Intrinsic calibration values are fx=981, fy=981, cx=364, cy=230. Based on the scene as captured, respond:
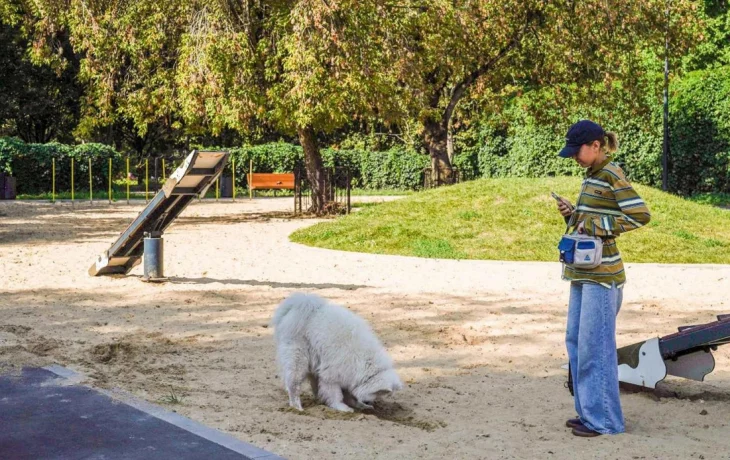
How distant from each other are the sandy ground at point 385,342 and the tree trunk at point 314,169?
8.48m

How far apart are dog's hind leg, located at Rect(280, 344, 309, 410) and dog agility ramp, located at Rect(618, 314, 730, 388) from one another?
7.46ft

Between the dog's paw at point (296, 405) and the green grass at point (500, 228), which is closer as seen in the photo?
the dog's paw at point (296, 405)

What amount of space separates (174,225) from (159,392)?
16722 millimetres

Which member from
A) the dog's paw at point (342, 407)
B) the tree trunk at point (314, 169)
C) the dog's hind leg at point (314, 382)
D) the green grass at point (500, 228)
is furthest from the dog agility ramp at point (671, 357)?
the tree trunk at point (314, 169)

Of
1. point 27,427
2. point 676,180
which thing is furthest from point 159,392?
point 676,180

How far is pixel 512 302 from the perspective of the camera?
36.9ft

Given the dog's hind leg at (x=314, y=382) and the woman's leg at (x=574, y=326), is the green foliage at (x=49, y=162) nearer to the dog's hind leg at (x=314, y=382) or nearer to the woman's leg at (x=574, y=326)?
the dog's hind leg at (x=314, y=382)

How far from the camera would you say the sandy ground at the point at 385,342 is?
578 centimetres

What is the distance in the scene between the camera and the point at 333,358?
249 inches

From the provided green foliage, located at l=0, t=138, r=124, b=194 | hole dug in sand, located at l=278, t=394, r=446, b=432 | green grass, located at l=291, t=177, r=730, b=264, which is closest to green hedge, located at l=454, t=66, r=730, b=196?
green grass, located at l=291, t=177, r=730, b=264

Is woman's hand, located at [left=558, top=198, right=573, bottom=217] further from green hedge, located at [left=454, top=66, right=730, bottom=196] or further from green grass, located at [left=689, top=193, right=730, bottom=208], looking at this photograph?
green grass, located at [left=689, top=193, right=730, bottom=208]

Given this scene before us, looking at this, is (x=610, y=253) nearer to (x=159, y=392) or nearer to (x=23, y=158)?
(x=159, y=392)

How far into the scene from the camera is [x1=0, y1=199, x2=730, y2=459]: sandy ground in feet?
19.0

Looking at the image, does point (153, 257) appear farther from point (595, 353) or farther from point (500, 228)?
point (595, 353)
